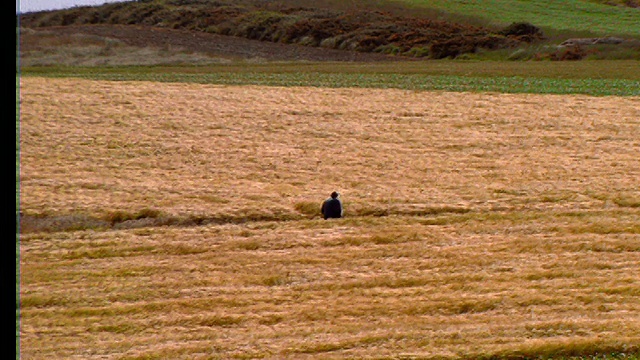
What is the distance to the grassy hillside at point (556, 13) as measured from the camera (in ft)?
221

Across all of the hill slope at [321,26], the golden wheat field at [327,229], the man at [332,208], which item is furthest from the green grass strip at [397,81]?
the man at [332,208]

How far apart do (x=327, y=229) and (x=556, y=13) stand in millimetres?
65120

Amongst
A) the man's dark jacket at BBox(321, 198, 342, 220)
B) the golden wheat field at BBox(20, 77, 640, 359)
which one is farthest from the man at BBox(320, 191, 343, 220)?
the golden wheat field at BBox(20, 77, 640, 359)

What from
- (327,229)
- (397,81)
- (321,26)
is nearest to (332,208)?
(327,229)

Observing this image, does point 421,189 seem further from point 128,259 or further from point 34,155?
point 34,155

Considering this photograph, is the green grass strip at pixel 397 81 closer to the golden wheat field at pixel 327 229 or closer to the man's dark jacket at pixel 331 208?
the golden wheat field at pixel 327 229

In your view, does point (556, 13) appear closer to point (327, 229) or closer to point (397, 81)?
point (397, 81)

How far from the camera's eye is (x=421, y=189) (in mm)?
21406

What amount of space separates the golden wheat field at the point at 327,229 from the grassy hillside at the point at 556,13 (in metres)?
35.4

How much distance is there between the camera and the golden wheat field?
11477 mm

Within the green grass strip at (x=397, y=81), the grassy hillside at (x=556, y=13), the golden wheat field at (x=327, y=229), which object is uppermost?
the grassy hillside at (x=556, y=13)

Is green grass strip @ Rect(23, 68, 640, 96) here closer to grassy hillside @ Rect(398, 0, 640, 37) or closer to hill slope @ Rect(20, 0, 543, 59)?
hill slope @ Rect(20, 0, 543, 59)

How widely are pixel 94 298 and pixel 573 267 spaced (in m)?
8.84

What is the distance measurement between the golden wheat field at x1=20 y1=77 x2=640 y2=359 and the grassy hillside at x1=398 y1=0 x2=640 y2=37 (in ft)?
116
